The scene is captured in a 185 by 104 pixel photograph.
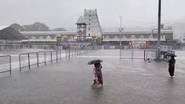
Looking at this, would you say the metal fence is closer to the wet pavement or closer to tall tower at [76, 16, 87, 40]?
the wet pavement

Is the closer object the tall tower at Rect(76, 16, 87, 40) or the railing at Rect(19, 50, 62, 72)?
the railing at Rect(19, 50, 62, 72)

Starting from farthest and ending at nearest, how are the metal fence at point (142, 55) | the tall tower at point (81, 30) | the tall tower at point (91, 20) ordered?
the tall tower at point (91, 20) < the tall tower at point (81, 30) < the metal fence at point (142, 55)

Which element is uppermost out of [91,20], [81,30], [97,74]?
[91,20]

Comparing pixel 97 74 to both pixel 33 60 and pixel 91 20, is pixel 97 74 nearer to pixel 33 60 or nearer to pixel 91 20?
pixel 33 60

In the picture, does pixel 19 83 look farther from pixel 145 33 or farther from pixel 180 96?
pixel 145 33

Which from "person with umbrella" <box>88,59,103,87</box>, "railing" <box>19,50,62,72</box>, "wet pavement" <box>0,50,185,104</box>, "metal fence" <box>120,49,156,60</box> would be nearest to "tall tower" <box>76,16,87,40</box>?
"metal fence" <box>120,49,156,60</box>

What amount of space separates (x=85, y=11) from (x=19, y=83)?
291 ft

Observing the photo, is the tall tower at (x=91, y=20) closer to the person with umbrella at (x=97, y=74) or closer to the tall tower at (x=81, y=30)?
the tall tower at (x=81, y=30)

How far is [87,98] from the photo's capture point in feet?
25.9

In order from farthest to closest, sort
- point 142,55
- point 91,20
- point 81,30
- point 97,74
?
1. point 91,20
2. point 81,30
3. point 142,55
4. point 97,74

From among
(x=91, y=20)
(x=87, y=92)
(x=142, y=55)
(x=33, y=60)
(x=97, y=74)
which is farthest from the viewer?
(x=91, y=20)

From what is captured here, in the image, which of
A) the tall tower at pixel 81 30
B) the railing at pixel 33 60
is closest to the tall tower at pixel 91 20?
the tall tower at pixel 81 30

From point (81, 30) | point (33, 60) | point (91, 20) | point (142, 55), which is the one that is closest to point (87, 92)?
point (33, 60)

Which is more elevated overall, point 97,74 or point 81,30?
point 81,30
